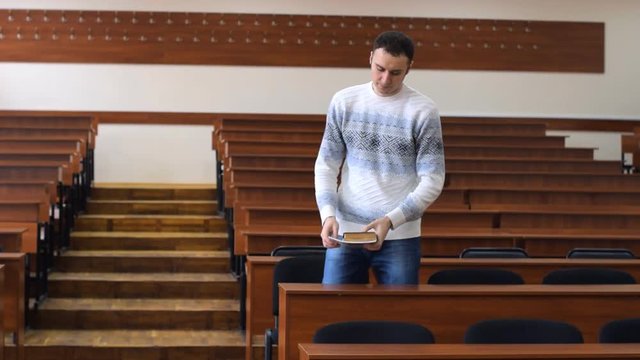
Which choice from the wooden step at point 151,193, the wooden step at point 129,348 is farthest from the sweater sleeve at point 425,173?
the wooden step at point 151,193

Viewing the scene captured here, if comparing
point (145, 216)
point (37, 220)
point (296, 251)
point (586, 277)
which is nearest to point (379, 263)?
point (586, 277)

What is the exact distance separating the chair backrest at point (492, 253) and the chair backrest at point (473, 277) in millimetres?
692

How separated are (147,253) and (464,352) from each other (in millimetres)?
3943

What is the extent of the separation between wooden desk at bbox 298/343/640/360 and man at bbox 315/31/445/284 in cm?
52

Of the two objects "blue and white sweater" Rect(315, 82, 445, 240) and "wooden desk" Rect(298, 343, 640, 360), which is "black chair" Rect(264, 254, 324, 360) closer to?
"blue and white sweater" Rect(315, 82, 445, 240)

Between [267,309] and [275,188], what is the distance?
1693 millimetres

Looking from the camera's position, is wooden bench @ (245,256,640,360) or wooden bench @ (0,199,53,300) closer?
wooden bench @ (245,256,640,360)

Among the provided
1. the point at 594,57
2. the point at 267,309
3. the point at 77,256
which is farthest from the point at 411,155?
the point at 594,57

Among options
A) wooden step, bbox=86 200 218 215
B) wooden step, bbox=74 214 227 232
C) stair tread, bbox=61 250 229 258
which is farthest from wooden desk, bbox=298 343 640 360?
wooden step, bbox=86 200 218 215

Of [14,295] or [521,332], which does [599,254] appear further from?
[14,295]

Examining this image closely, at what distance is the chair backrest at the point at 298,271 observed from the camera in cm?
355

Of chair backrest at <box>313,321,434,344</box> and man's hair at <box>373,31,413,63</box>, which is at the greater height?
man's hair at <box>373,31,413,63</box>

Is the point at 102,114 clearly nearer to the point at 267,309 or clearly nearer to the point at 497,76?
the point at 497,76

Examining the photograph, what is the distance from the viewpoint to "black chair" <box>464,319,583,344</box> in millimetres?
2484
